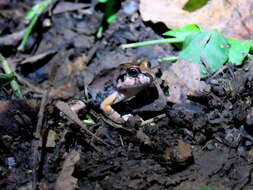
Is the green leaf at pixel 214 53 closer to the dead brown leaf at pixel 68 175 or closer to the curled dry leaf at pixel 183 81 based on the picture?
the curled dry leaf at pixel 183 81

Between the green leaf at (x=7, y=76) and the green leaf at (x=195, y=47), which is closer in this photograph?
the green leaf at (x=195, y=47)

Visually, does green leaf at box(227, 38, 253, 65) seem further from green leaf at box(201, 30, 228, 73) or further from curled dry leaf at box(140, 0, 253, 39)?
curled dry leaf at box(140, 0, 253, 39)

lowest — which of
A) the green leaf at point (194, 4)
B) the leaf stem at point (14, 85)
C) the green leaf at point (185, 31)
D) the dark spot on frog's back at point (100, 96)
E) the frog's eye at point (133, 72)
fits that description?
the dark spot on frog's back at point (100, 96)

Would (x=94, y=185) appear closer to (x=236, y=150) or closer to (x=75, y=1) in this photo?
(x=236, y=150)

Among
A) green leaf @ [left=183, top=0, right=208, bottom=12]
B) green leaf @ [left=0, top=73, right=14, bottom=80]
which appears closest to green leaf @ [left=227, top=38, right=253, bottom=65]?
green leaf @ [left=183, top=0, right=208, bottom=12]

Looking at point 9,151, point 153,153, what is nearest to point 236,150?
point 153,153

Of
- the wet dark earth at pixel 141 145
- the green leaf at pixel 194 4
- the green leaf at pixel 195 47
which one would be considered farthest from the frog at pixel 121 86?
the green leaf at pixel 194 4

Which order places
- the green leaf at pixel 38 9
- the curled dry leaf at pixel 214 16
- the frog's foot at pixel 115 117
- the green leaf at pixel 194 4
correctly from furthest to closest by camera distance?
the green leaf at pixel 38 9 < the green leaf at pixel 194 4 < the curled dry leaf at pixel 214 16 < the frog's foot at pixel 115 117

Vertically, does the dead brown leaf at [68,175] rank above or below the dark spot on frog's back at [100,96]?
above

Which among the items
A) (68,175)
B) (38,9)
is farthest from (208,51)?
(38,9)
